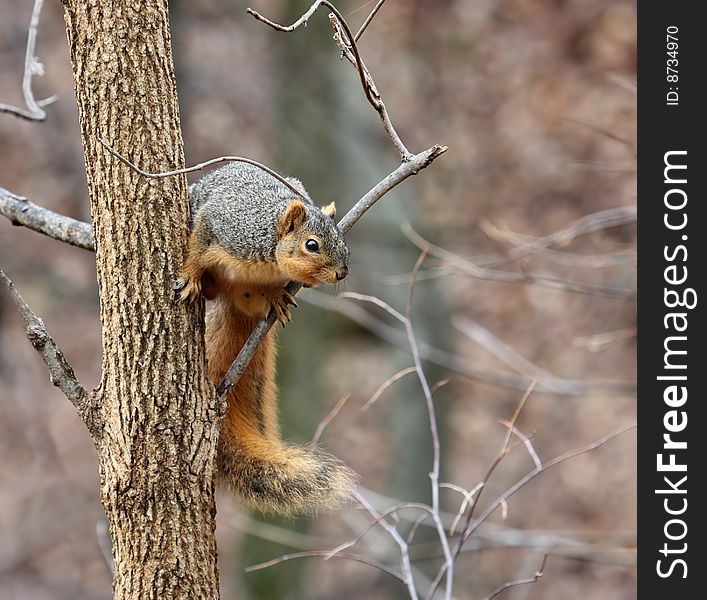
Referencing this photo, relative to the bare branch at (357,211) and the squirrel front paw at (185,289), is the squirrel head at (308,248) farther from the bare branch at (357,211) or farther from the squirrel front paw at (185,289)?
the squirrel front paw at (185,289)

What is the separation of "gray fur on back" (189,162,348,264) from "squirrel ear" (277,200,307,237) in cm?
2

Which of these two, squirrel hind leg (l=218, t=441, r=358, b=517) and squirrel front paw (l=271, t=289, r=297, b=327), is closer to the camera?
squirrel hind leg (l=218, t=441, r=358, b=517)

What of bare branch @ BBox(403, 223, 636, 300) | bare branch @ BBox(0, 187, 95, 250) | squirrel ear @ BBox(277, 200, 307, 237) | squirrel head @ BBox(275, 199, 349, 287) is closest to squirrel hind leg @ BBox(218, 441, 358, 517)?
squirrel head @ BBox(275, 199, 349, 287)

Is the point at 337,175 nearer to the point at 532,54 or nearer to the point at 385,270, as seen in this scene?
the point at 385,270

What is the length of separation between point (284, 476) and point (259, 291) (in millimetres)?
566

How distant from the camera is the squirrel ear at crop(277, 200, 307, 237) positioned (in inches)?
119

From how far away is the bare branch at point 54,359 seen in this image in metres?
2.28

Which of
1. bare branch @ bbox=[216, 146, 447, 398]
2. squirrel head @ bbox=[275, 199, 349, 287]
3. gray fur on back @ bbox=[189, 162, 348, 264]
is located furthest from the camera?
squirrel head @ bbox=[275, 199, 349, 287]

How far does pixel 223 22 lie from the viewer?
336 inches

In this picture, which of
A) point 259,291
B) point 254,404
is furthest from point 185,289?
point 254,404

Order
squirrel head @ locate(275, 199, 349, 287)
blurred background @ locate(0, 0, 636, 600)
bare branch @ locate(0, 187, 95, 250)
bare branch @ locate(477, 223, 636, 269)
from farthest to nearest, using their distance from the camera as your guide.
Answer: blurred background @ locate(0, 0, 636, 600), bare branch @ locate(477, 223, 636, 269), squirrel head @ locate(275, 199, 349, 287), bare branch @ locate(0, 187, 95, 250)

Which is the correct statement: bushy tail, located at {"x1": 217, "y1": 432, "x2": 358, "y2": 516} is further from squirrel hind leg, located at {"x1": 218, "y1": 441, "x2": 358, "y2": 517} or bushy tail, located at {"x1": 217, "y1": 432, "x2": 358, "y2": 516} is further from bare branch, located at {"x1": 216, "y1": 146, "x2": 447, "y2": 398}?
bare branch, located at {"x1": 216, "y1": 146, "x2": 447, "y2": 398}

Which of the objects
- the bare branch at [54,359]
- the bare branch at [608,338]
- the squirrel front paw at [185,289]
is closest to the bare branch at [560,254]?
the bare branch at [608,338]
